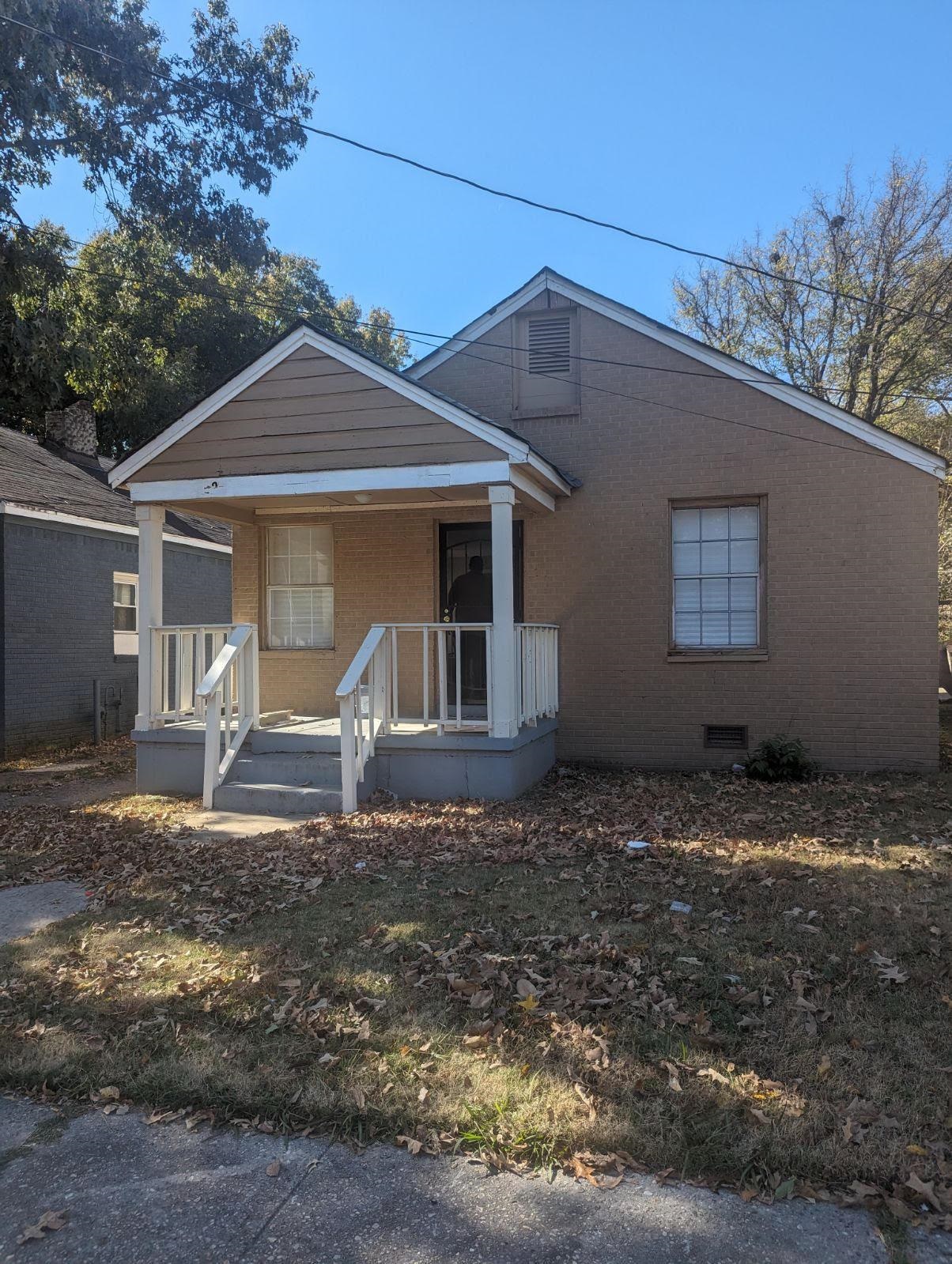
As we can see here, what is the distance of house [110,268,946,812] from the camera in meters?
8.47

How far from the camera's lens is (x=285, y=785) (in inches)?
328

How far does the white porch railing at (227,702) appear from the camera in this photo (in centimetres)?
824

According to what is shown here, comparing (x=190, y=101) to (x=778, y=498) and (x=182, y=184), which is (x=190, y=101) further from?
(x=778, y=498)

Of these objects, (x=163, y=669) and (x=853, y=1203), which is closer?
(x=853, y=1203)

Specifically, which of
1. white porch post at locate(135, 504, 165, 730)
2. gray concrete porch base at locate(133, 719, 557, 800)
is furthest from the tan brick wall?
white porch post at locate(135, 504, 165, 730)

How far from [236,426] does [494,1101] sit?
24.5 feet

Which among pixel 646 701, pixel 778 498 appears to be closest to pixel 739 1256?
pixel 646 701

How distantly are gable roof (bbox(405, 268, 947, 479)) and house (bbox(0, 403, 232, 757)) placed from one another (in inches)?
251

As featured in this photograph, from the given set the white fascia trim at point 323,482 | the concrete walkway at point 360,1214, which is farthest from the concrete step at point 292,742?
the concrete walkway at point 360,1214

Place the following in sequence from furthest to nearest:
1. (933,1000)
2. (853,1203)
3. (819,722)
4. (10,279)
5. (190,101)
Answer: (190,101), (10,279), (819,722), (933,1000), (853,1203)

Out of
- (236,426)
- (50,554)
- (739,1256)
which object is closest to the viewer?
(739,1256)

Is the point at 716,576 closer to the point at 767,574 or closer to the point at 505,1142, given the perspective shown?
the point at 767,574

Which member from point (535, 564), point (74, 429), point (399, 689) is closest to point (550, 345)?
point (535, 564)

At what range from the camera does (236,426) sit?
9023 millimetres
